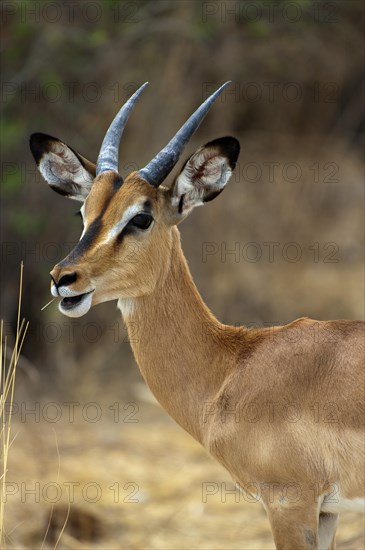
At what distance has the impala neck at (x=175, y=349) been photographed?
5980mm

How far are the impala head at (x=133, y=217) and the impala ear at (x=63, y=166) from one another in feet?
0.46

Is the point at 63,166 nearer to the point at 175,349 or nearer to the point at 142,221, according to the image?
the point at 142,221

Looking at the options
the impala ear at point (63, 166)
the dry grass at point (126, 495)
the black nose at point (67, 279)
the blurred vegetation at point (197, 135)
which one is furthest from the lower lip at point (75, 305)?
the blurred vegetation at point (197, 135)

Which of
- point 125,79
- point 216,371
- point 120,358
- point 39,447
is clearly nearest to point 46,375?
point 120,358

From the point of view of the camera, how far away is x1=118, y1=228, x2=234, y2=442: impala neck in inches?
235

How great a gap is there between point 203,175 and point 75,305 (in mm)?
1277

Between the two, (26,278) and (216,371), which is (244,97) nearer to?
(26,278)

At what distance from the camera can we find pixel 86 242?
5.61 metres

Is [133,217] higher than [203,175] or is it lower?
lower

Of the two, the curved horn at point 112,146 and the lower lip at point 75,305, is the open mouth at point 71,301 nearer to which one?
the lower lip at point 75,305

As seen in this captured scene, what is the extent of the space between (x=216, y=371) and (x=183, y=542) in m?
3.35

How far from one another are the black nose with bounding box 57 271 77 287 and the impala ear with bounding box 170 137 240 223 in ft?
3.09

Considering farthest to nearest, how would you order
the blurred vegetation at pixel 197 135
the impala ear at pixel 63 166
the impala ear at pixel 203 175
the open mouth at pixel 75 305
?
the blurred vegetation at pixel 197 135 → the impala ear at pixel 63 166 → the impala ear at pixel 203 175 → the open mouth at pixel 75 305

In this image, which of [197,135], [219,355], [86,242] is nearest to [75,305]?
[86,242]
